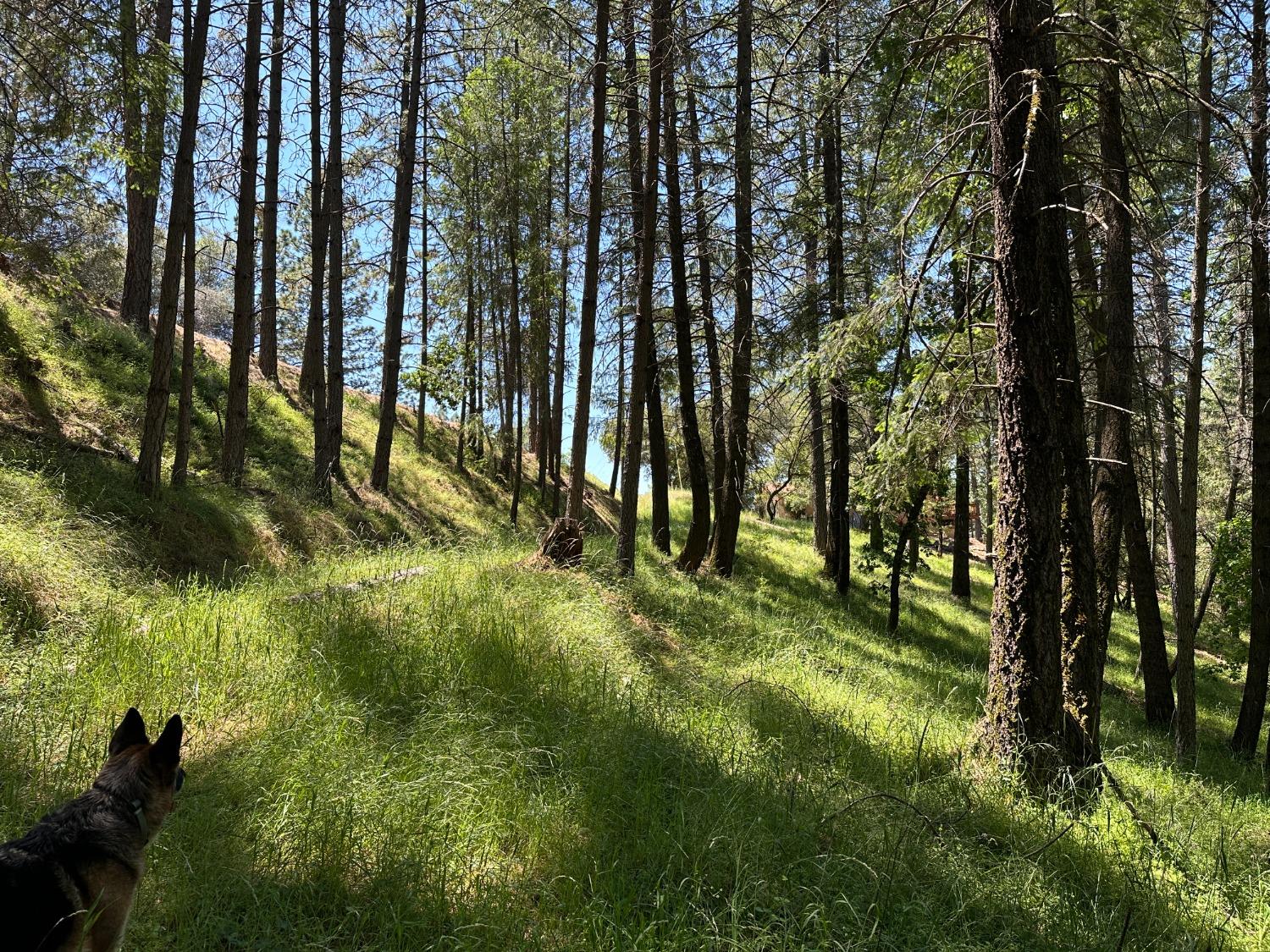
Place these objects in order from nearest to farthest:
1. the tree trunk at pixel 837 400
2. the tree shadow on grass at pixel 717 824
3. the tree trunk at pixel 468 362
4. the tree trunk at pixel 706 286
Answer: the tree shadow on grass at pixel 717 824 → the tree trunk at pixel 706 286 → the tree trunk at pixel 837 400 → the tree trunk at pixel 468 362

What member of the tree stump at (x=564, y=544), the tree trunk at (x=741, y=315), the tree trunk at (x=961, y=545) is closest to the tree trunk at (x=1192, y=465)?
the tree trunk at (x=741, y=315)

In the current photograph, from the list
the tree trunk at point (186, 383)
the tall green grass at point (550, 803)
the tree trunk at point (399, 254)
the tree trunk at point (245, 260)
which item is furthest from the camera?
the tree trunk at point (399, 254)

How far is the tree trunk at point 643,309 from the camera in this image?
9.80 m

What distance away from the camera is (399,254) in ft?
48.6

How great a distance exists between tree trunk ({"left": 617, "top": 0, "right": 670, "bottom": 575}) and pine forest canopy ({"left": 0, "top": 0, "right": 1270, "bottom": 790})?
0.19 feet

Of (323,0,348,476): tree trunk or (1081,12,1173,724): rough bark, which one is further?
(323,0,348,476): tree trunk

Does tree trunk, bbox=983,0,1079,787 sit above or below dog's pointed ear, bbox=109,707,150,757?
above

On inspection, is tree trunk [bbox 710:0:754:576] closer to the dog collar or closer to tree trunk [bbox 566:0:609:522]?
tree trunk [bbox 566:0:609:522]

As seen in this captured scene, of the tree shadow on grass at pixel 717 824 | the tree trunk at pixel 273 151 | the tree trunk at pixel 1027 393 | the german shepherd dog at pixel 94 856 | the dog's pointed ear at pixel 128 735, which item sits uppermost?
the tree trunk at pixel 273 151

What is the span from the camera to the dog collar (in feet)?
8.38

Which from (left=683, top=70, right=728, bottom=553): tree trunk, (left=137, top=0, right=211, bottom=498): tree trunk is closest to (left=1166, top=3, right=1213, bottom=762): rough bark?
(left=683, top=70, right=728, bottom=553): tree trunk

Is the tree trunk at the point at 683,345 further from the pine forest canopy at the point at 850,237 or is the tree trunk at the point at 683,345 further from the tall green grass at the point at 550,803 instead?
the tall green grass at the point at 550,803

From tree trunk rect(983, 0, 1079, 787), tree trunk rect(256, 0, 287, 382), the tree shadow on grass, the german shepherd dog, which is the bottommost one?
the tree shadow on grass

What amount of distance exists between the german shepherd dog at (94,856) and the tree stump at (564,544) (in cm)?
629
